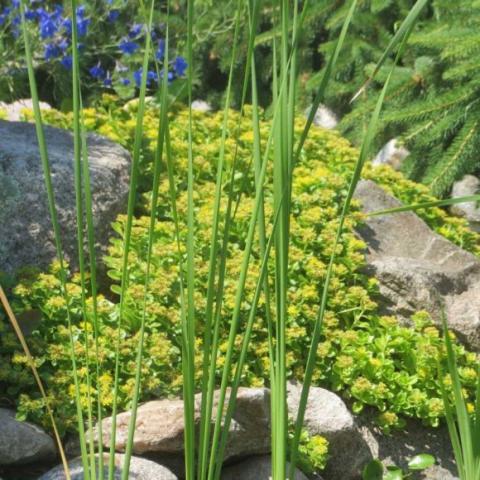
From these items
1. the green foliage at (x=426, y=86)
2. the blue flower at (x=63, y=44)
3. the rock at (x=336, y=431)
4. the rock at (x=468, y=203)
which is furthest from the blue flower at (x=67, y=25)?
the rock at (x=336, y=431)

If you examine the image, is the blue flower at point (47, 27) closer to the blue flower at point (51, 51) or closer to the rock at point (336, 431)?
the blue flower at point (51, 51)

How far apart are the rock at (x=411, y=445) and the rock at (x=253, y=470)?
1.57 feet

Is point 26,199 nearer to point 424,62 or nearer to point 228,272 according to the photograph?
point 228,272

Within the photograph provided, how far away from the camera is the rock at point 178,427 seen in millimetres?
2635

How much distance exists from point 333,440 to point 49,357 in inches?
37.8

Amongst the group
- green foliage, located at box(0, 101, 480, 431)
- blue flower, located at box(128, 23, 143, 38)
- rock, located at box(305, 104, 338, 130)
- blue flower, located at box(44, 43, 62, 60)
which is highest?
rock, located at box(305, 104, 338, 130)

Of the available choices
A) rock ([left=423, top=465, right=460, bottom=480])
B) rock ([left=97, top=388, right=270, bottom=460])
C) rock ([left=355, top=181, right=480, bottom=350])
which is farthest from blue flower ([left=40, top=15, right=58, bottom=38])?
rock ([left=423, top=465, right=460, bottom=480])

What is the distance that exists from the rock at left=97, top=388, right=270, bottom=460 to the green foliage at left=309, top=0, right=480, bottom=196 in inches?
99.6

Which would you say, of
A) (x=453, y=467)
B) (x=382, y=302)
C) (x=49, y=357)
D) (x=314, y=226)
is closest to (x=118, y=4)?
(x=314, y=226)

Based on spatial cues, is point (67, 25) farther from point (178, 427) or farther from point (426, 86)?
point (178, 427)

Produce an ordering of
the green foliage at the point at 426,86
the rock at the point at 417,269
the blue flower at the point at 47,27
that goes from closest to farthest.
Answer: the rock at the point at 417,269
the blue flower at the point at 47,27
the green foliage at the point at 426,86

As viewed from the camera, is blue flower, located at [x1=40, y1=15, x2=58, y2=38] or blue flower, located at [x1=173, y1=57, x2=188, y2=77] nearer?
blue flower, located at [x1=40, y1=15, x2=58, y2=38]

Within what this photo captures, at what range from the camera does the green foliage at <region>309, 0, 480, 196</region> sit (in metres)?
4.87

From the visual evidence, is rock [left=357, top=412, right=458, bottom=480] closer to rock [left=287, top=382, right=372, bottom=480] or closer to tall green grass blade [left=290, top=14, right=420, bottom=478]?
rock [left=287, top=382, right=372, bottom=480]
